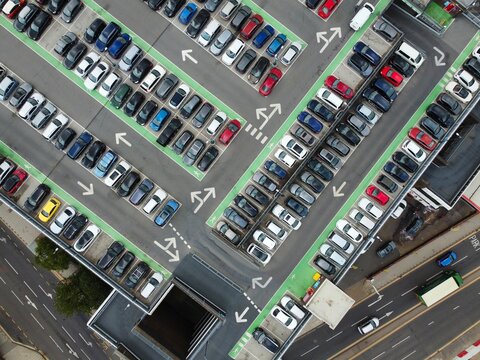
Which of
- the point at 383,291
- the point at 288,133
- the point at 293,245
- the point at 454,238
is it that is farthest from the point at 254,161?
the point at 454,238

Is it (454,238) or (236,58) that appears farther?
(454,238)

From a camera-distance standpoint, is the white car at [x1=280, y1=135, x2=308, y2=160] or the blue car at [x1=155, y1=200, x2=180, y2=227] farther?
the white car at [x1=280, y1=135, x2=308, y2=160]

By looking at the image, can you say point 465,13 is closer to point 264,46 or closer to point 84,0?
point 264,46

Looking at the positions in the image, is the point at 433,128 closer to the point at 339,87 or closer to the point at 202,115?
the point at 339,87

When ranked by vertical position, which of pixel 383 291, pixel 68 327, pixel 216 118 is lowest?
pixel 68 327

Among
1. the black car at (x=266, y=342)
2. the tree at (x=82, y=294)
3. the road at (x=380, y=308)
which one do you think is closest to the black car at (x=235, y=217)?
the black car at (x=266, y=342)

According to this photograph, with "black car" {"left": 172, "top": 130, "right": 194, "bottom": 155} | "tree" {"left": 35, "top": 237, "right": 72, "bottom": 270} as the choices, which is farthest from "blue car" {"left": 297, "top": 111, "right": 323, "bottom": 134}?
"tree" {"left": 35, "top": 237, "right": 72, "bottom": 270}

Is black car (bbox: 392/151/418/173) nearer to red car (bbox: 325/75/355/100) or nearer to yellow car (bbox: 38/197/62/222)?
red car (bbox: 325/75/355/100)
